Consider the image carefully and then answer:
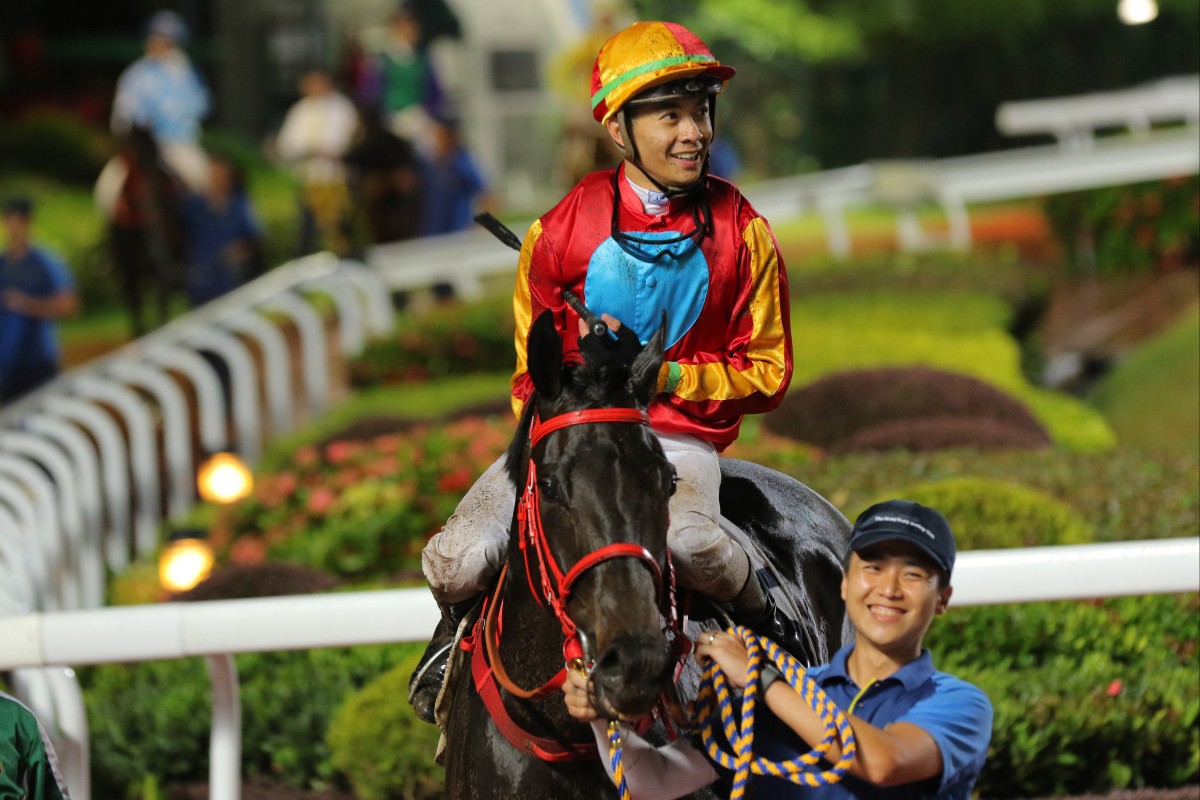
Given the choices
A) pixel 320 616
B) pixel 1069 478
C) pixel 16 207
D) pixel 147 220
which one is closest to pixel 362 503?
pixel 1069 478

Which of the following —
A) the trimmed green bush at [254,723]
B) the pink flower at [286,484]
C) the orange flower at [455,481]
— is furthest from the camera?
the pink flower at [286,484]

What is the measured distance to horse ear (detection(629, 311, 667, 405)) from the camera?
10.0 feet

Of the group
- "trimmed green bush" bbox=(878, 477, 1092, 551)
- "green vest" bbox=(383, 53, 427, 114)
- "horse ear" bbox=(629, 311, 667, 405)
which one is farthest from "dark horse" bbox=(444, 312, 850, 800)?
"green vest" bbox=(383, 53, 427, 114)

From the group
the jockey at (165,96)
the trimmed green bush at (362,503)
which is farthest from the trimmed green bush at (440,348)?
the jockey at (165,96)

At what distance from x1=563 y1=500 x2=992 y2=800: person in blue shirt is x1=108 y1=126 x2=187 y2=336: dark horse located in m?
12.1

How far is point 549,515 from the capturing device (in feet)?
9.87

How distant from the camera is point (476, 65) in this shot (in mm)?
27469

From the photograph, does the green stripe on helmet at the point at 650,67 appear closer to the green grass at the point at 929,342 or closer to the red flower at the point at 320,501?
the red flower at the point at 320,501

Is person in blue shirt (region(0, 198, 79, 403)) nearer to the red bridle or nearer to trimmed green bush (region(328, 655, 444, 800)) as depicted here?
trimmed green bush (region(328, 655, 444, 800))

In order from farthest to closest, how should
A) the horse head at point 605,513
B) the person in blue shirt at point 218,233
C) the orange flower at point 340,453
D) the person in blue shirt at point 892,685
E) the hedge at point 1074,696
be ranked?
the person in blue shirt at point 218,233 < the orange flower at point 340,453 < the hedge at point 1074,696 < the person in blue shirt at point 892,685 < the horse head at point 605,513

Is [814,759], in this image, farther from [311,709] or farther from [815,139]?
[815,139]

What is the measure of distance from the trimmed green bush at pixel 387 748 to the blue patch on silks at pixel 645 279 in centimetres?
216

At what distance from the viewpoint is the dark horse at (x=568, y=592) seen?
2846 mm

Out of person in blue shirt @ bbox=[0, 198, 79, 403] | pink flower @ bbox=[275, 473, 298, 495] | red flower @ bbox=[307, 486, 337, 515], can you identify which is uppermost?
person in blue shirt @ bbox=[0, 198, 79, 403]
